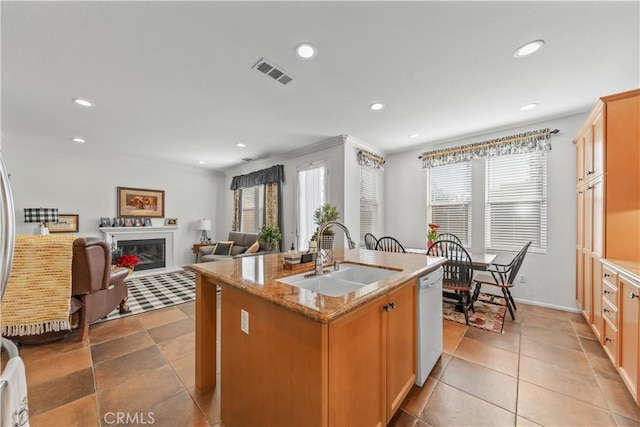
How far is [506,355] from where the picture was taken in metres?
2.35

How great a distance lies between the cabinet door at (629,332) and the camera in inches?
67.9

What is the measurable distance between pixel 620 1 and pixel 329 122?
2617 mm

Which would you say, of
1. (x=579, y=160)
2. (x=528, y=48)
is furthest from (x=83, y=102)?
(x=579, y=160)

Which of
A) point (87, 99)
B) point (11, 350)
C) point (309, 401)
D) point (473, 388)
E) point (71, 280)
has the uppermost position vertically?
point (87, 99)

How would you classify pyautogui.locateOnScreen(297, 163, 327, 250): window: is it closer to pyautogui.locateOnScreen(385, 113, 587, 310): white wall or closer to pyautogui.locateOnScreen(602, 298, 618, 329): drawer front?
pyautogui.locateOnScreen(385, 113, 587, 310): white wall

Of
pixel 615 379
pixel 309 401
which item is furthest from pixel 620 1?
pixel 309 401

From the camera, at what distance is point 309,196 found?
4.80 m

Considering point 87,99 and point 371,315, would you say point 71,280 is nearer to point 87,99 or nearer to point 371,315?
point 87,99

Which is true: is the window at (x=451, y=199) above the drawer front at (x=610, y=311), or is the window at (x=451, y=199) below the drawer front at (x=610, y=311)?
above

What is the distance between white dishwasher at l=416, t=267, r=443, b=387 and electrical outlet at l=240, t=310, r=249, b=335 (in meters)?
1.18

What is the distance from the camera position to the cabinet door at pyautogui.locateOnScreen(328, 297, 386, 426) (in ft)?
3.69

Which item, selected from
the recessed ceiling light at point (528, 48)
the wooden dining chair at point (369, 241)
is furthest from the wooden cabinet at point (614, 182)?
the wooden dining chair at point (369, 241)

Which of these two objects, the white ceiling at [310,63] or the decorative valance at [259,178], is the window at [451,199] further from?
the decorative valance at [259,178]

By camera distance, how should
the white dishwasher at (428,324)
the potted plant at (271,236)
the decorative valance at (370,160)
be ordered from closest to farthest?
the white dishwasher at (428,324) → the decorative valance at (370,160) → the potted plant at (271,236)
